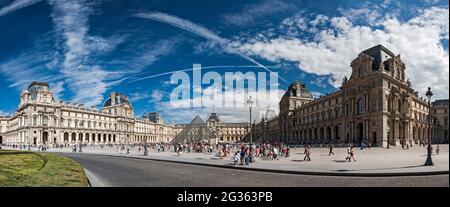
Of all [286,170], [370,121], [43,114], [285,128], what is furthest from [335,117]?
[43,114]

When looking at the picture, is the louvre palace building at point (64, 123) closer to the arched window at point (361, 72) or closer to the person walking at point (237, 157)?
the person walking at point (237, 157)

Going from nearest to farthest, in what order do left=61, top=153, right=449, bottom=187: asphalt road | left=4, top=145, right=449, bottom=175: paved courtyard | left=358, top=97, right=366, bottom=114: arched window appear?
1. left=61, top=153, right=449, bottom=187: asphalt road
2. left=4, top=145, right=449, bottom=175: paved courtyard
3. left=358, top=97, right=366, bottom=114: arched window

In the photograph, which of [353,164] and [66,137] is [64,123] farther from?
[353,164]

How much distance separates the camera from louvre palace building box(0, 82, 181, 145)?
85.2 metres

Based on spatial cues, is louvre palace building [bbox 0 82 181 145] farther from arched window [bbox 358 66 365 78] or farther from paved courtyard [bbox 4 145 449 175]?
arched window [bbox 358 66 365 78]

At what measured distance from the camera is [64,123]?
100500mm

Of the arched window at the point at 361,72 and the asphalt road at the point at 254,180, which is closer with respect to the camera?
the asphalt road at the point at 254,180

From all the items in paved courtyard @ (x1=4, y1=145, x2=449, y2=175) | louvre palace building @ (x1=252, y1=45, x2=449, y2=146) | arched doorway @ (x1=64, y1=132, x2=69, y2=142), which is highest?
louvre palace building @ (x1=252, y1=45, x2=449, y2=146)

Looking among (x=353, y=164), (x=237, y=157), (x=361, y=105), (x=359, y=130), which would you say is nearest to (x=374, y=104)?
(x=361, y=105)

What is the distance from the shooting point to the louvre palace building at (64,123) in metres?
85.2

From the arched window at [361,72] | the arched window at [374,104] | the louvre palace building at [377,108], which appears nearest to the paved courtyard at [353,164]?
the louvre palace building at [377,108]

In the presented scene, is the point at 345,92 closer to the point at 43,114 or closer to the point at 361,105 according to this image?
the point at 361,105

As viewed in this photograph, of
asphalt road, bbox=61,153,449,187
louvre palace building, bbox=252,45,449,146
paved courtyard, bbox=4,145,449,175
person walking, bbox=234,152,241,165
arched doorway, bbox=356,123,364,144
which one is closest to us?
asphalt road, bbox=61,153,449,187

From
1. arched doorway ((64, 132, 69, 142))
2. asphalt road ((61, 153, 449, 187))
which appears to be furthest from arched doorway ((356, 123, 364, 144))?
arched doorway ((64, 132, 69, 142))
